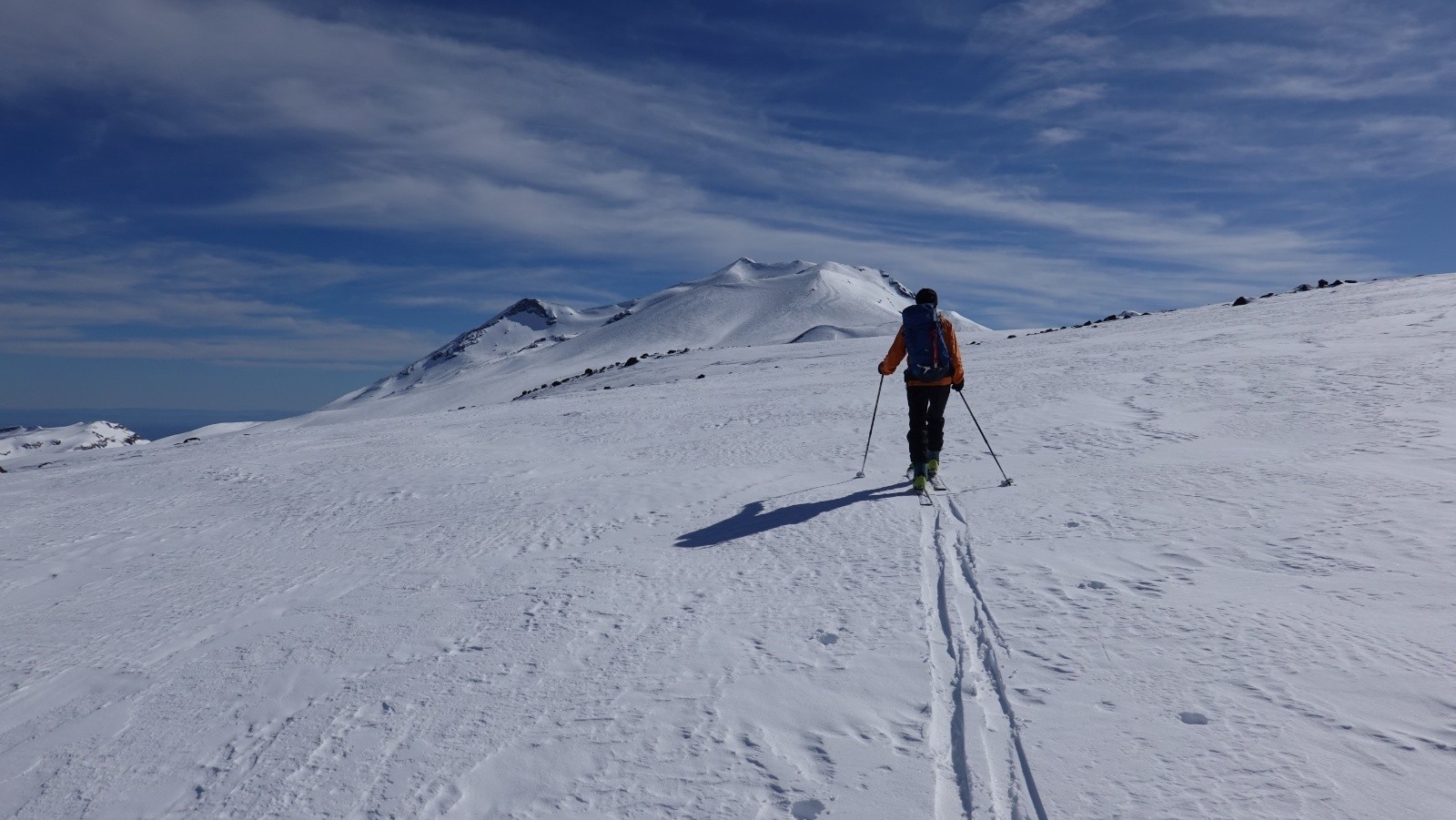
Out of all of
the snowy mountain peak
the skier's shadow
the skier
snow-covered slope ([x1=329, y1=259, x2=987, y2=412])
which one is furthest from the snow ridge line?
the snowy mountain peak

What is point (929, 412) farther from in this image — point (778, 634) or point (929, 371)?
point (778, 634)

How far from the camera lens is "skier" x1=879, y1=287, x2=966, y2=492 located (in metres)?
7.95

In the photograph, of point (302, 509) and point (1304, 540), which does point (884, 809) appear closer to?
point (1304, 540)

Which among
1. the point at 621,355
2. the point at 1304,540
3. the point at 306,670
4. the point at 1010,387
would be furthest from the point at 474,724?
the point at 621,355

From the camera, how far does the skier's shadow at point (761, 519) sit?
652cm

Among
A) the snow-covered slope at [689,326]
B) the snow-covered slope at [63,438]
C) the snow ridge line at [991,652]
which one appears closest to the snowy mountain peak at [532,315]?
the snow-covered slope at [689,326]

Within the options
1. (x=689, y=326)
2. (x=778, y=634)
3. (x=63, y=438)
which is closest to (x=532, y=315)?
(x=63, y=438)

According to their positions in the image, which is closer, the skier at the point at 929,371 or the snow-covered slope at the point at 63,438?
the skier at the point at 929,371

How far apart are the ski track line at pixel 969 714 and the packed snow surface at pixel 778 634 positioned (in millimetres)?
17

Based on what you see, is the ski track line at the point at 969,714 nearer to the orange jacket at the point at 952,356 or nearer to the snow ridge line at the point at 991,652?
the snow ridge line at the point at 991,652

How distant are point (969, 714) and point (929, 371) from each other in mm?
4840

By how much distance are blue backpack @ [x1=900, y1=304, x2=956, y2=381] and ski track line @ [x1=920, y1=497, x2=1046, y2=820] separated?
301 centimetres

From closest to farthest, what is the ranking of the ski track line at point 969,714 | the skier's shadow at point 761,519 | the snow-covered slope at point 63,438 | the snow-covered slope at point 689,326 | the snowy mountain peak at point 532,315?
1. the ski track line at point 969,714
2. the skier's shadow at point 761,519
3. the snow-covered slope at point 689,326
4. the snow-covered slope at point 63,438
5. the snowy mountain peak at point 532,315

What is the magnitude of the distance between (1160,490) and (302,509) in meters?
8.18
